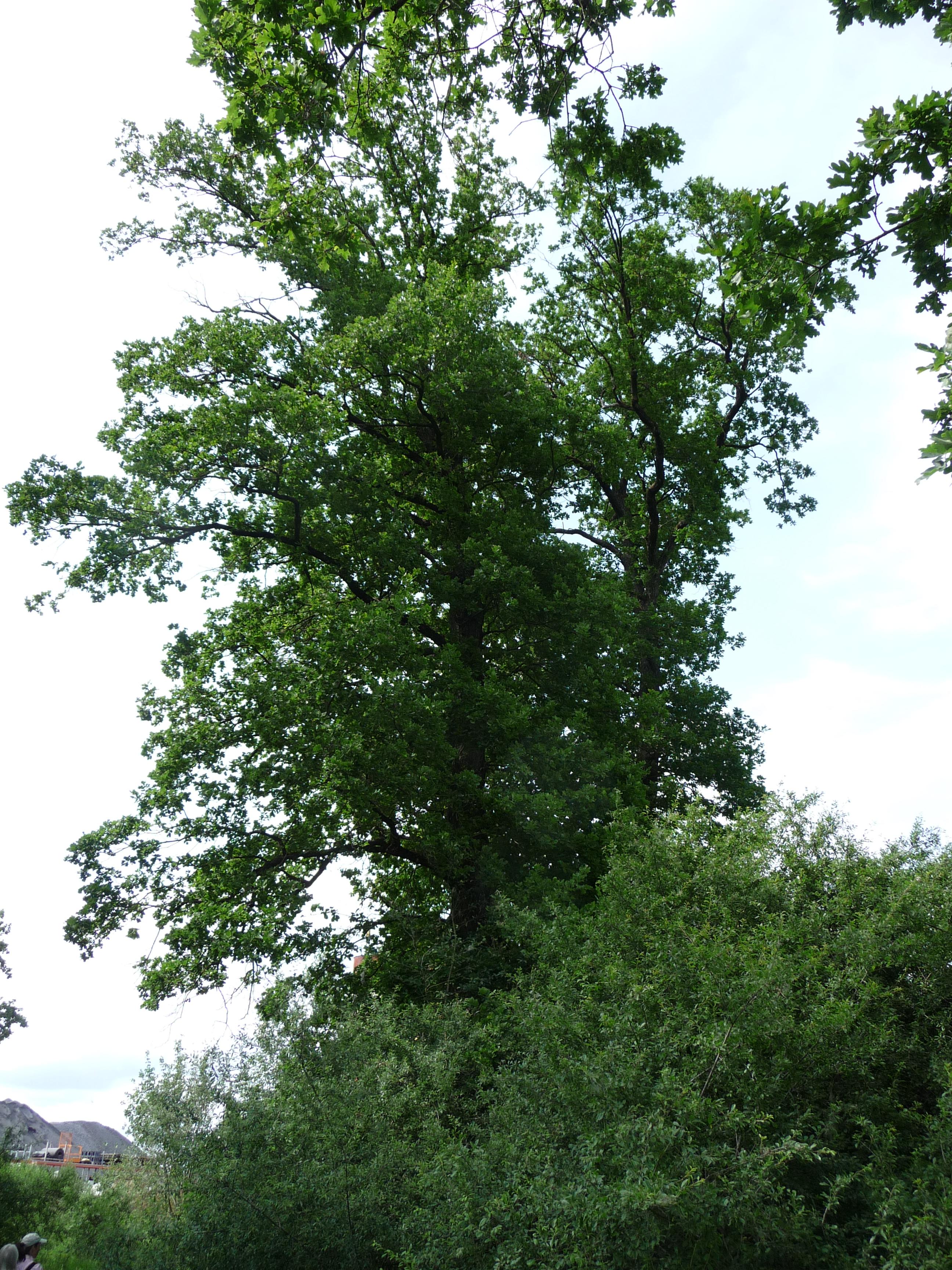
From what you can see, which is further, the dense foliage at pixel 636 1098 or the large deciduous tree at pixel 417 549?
the large deciduous tree at pixel 417 549

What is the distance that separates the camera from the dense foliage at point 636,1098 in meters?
6.93

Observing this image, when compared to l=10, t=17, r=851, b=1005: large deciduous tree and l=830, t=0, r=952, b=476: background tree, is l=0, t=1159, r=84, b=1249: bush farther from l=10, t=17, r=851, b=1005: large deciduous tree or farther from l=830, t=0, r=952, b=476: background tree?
l=830, t=0, r=952, b=476: background tree

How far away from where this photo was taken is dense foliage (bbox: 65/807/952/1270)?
22.7 feet

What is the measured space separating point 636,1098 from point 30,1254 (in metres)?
9.90

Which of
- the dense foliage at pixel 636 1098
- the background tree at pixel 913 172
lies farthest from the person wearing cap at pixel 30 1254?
the background tree at pixel 913 172

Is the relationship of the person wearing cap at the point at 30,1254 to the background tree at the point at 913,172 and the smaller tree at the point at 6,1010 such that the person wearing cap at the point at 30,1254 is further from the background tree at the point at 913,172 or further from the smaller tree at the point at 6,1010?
the background tree at the point at 913,172

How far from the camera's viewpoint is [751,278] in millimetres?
9281

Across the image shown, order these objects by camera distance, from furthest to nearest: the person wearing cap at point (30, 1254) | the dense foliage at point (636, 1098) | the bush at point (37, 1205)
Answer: the bush at point (37, 1205), the person wearing cap at point (30, 1254), the dense foliage at point (636, 1098)

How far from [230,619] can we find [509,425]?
678 centimetres

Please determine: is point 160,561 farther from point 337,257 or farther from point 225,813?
point 337,257

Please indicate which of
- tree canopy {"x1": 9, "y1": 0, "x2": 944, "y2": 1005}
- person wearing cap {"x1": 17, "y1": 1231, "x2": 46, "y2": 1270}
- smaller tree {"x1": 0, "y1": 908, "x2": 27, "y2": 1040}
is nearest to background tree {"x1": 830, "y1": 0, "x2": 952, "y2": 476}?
tree canopy {"x1": 9, "y1": 0, "x2": 944, "y2": 1005}

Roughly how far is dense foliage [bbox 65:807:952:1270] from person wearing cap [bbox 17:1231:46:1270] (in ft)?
2.70

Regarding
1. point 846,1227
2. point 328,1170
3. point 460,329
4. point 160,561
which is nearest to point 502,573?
point 460,329

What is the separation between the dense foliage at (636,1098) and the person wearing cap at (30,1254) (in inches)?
32.4
